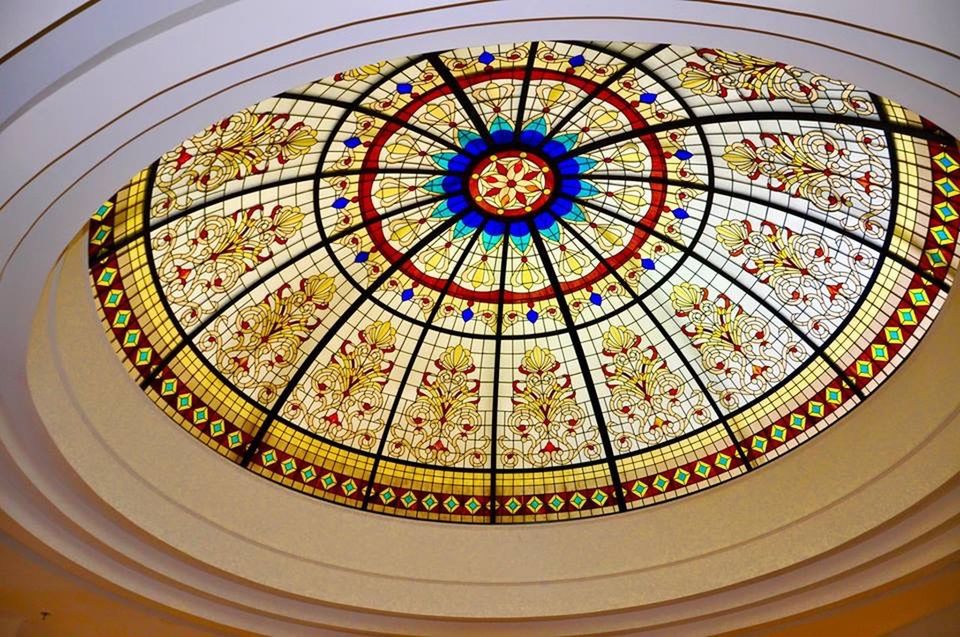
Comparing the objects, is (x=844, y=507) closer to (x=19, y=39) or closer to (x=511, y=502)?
(x=511, y=502)

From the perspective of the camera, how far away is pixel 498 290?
11.2 metres

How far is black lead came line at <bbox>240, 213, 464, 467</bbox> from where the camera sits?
35.1 ft

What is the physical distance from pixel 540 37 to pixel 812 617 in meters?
7.84

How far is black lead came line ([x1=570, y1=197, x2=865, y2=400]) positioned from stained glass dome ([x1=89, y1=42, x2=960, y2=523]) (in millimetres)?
28

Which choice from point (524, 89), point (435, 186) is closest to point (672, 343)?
point (435, 186)

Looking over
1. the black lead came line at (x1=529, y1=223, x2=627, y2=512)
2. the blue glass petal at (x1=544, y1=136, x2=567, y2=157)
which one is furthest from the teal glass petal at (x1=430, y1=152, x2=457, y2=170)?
the black lead came line at (x1=529, y1=223, x2=627, y2=512)

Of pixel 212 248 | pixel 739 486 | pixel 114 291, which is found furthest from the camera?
pixel 739 486

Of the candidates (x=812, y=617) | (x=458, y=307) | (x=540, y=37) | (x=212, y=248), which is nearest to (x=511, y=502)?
(x=458, y=307)

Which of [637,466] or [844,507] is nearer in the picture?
[844,507]

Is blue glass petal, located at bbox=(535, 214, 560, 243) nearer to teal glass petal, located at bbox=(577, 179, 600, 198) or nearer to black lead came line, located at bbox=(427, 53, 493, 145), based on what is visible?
teal glass petal, located at bbox=(577, 179, 600, 198)

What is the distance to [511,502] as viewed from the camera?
38.8ft

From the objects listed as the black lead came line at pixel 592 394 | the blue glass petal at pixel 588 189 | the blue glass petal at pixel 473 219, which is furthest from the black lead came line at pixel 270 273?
the black lead came line at pixel 592 394

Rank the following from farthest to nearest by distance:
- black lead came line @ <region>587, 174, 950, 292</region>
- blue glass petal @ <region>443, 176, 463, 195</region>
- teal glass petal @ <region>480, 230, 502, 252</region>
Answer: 1. teal glass petal @ <region>480, 230, 502, 252</region>
2. blue glass petal @ <region>443, 176, 463, 195</region>
3. black lead came line @ <region>587, 174, 950, 292</region>

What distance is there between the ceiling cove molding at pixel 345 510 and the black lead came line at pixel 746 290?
1.87 feet
